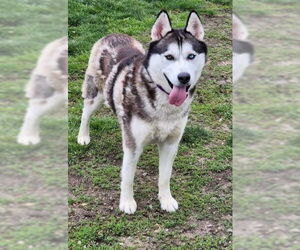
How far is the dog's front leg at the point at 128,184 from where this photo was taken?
4.12 metres

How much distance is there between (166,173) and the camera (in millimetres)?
4238

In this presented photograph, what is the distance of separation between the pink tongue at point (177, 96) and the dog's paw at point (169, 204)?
39.4 inches

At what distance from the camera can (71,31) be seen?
8133mm

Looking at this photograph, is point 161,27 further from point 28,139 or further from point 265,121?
point 28,139

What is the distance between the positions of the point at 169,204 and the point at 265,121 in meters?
2.76

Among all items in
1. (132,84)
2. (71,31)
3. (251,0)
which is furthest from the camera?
(71,31)

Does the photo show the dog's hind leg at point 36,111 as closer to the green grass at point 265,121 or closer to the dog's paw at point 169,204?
the green grass at point 265,121

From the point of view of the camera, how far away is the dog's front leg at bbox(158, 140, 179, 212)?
4.12 metres

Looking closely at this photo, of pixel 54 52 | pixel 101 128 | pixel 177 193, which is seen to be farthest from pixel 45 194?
pixel 101 128

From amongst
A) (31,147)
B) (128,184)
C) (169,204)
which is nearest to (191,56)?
(128,184)

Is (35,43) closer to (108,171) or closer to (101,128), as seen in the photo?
(108,171)

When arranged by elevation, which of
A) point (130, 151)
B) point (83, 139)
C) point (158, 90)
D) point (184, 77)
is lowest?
point (83, 139)

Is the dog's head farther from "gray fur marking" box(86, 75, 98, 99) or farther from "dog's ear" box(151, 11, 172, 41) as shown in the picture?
"gray fur marking" box(86, 75, 98, 99)

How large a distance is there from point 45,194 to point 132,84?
2573mm
